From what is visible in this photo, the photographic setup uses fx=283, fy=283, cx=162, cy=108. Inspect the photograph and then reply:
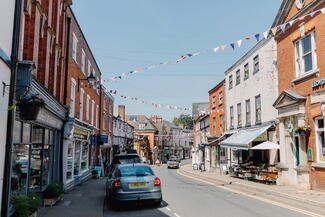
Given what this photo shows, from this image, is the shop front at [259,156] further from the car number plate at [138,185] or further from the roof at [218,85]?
the car number plate at [138,185]

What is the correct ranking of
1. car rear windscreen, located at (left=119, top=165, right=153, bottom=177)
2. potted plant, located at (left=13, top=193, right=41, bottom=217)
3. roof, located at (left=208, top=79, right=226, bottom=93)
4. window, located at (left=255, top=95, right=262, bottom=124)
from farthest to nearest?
1. roof, located at (left=208, top=79, right=226, bottom=93)
2. window, located at (left=255, top=95, right=262, bottom=124)
3. car rear windscreen, located at (left=119, top=165, right=153, bottom=177)
4. potted plant, located at (left=13, top=193, right=41, bottom=217)

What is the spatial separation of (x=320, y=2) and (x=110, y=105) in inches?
1058

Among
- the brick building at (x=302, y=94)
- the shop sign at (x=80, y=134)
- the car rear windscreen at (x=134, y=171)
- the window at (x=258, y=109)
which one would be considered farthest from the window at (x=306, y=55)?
the shop sign at (x=80, y=134)

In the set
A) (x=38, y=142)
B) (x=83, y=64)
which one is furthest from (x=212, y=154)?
(x=38, y=142)

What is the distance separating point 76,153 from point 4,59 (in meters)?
11.8

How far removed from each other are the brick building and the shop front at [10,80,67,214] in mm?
10421

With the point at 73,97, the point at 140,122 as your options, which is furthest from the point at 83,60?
the point at 140,122

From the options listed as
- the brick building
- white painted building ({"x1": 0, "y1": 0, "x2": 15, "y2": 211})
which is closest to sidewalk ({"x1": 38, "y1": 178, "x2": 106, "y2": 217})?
white painted building ({"x1": 0, "y1": 0, "x2": 15, "y2": 211})

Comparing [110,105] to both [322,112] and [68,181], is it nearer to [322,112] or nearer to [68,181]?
[68,181]

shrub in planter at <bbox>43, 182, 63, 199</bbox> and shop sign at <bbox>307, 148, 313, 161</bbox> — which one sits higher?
shop sign at <bbox>307, 148, 313, 161</bbox>

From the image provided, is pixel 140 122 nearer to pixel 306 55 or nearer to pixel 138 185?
pixel 306 55

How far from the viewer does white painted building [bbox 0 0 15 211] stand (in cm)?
632

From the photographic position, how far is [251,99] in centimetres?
2166

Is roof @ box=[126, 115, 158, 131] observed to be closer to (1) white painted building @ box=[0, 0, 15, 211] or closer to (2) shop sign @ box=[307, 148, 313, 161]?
(2) shop sign @ box=[307, 148, 313, 161]
